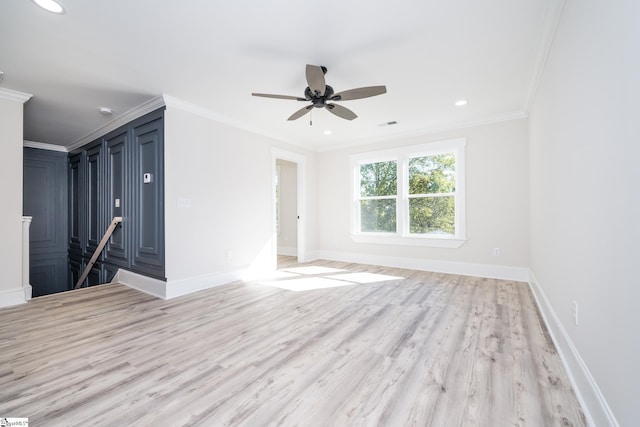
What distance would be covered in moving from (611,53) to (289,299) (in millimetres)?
3204

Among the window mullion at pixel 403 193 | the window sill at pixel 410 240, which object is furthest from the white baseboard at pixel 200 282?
the window mullion at pixel 403 193

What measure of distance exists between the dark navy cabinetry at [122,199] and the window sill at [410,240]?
3615 millimetres

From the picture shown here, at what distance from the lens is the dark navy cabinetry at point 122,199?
3.42m

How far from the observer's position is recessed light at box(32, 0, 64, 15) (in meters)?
1.79

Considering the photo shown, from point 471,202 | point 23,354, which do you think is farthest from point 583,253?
point 23,354

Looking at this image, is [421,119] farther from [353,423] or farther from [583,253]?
[353,423]

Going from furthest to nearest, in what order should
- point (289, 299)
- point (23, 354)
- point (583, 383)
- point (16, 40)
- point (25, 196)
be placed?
point (25, 196), point (289, 299), point (16, 40), point (23, 354), point (583, 383)

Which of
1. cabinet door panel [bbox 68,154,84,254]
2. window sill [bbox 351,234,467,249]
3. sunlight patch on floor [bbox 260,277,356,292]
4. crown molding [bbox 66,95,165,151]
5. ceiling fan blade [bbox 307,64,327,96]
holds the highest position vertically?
crown molding [bbox 66,95,165,151]

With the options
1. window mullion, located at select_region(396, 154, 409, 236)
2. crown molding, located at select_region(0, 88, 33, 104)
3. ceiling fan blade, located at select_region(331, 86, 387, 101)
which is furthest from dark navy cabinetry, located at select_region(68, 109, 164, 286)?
window mullion, located at select_region(396, 154, 409, 236)

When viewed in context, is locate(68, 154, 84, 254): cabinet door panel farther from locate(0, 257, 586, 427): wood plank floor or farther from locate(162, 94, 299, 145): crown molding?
locate(162, 94, 299, 145): crown molding

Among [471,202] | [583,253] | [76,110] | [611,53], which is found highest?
[76,110]

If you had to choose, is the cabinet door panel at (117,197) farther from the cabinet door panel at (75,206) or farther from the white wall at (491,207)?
the white wall at (491,207)

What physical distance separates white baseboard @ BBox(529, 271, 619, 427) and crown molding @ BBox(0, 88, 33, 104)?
5554 mm

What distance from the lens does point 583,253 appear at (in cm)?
152
